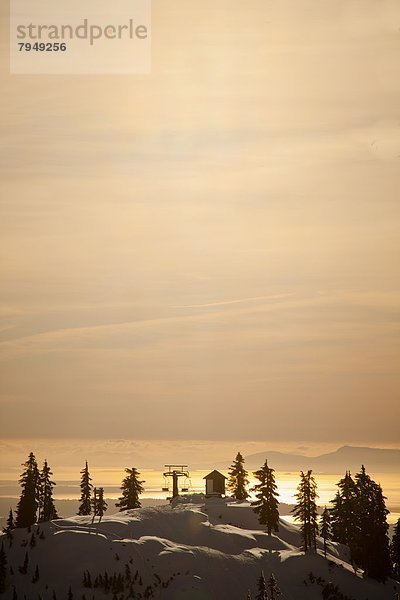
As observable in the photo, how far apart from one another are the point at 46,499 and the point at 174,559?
36.2m

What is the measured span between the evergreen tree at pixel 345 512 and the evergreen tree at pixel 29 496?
43458 mm

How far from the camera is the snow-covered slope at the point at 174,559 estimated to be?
100438 millimetres

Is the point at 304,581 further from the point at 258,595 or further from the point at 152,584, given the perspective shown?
the point at 152,584

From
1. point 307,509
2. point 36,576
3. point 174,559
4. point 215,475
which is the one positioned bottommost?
point 36,576

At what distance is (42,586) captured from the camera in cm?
9856

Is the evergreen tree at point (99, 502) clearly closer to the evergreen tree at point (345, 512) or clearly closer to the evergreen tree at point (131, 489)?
the evergreen tree at point (131, 489)

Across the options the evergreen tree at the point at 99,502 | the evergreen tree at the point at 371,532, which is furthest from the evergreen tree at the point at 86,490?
the evergreen tree at the point at 371,532

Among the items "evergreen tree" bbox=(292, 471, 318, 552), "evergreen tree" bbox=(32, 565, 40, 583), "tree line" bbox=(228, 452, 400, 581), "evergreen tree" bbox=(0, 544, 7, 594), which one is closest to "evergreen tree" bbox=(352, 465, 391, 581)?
"tree line" bbox=(228, 452, 400, 581)

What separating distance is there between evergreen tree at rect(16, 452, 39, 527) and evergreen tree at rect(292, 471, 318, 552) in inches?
1486

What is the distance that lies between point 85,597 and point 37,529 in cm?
1759

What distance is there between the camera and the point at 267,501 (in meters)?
125

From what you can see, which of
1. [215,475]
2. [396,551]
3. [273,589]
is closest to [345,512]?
[396,551]

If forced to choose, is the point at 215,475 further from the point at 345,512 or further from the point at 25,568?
the point at 25,568

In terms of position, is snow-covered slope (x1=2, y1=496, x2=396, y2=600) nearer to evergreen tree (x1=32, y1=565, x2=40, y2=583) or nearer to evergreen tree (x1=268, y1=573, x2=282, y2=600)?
evergreen tree (x1=32, y1=565, x2=40, y2=583)
